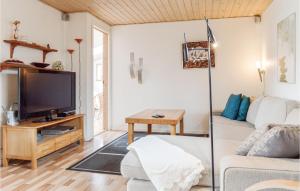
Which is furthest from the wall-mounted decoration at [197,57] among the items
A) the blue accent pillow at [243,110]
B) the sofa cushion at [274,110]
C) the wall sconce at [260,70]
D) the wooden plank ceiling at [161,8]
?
the sofa cushion at [274,110]

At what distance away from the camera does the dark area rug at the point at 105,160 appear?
3074mm

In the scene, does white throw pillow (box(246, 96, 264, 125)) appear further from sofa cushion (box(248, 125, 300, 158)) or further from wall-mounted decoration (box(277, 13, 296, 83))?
sofa cushion (box(248, 125, 300, 158))

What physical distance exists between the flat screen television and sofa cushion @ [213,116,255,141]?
232 cm

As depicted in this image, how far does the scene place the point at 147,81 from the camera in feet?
18.0

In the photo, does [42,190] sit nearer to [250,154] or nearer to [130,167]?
[130,167]

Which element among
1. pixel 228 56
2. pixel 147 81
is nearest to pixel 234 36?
pixel 228 56

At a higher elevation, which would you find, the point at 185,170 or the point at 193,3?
the point at 193,3

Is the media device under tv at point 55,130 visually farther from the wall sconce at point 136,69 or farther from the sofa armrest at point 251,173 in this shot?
the sofa armrest at point 251,173

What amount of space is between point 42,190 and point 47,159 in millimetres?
1031

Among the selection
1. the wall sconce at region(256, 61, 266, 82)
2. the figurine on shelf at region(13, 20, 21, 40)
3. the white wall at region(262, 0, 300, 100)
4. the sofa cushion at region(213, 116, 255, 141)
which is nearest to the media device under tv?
the figurine on shelf at region(13, 20, 21, 40)

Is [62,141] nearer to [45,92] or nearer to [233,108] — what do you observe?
[45,92]

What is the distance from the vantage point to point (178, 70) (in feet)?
17.5

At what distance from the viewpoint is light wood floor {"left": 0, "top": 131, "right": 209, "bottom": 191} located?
2559 millimetres

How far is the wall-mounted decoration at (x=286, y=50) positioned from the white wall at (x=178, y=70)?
1.41m
